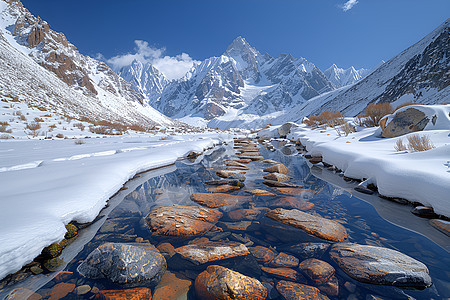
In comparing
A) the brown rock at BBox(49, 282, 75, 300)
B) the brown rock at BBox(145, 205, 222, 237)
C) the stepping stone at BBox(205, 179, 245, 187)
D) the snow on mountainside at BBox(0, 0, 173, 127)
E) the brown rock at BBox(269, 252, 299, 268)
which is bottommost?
the brown rock at BBox(49, 282, 75, 300)

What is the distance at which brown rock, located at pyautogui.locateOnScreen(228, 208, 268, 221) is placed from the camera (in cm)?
407

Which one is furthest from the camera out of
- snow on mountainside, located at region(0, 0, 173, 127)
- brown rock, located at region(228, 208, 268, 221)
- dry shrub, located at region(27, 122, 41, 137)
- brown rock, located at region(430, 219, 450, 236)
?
snow on mountainside, located at region(0, 0, 173, 127)

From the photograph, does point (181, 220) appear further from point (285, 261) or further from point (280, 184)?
point (280, 184)

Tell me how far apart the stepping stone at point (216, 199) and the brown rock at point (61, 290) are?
9.48ft

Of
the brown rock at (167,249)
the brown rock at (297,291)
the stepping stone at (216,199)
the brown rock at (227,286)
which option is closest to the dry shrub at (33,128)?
the stepping stone at (216,199)

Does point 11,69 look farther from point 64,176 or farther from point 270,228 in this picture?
point 270,228

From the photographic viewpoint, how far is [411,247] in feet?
9.49

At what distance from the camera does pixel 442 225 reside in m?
3.12

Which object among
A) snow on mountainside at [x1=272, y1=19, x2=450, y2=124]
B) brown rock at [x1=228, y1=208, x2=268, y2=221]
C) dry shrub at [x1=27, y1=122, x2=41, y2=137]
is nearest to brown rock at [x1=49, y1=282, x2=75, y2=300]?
brown rock at [x1=228, y1=208, x2=268, y2=221]

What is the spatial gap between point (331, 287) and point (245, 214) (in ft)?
7.07

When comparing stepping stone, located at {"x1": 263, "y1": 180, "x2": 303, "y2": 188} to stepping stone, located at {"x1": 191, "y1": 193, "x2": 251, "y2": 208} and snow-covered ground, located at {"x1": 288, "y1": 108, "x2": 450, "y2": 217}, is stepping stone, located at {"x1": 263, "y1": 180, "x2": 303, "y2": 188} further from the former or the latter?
snow-covered ground, located at {"x1": 288, "y1": 108, "x2": 450, "y2": 217}

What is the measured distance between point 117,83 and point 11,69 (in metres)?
56.6

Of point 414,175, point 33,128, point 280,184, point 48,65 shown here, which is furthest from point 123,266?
point 48,65

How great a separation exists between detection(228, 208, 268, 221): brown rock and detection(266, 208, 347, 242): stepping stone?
269 millimetres
